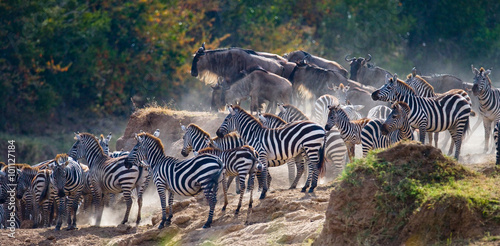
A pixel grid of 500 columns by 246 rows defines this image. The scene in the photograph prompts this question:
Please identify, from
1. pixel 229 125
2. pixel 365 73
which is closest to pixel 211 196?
pixel 229 125

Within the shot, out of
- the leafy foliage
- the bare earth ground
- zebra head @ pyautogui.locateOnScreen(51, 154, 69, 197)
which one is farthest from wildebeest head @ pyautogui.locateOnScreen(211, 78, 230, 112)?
the leafy foliage

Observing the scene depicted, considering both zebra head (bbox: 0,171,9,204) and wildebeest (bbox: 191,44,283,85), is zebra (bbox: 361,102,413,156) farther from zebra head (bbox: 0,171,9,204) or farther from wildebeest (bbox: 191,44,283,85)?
wildebeest (bbox: 191,44,283,85)

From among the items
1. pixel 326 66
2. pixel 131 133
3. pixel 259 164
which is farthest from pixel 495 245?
pixel 326 66

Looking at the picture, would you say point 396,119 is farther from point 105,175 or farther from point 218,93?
point 218,93

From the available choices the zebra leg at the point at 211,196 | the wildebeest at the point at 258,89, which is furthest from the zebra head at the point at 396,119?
the wildebeest at the point at 258,89

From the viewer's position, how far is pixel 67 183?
13594mm

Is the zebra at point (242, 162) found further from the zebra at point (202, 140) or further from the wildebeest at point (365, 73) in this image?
the wildebeest at point (365, 73)

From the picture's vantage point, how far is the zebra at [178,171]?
11.4 meters

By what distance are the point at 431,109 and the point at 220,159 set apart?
529 centimetres

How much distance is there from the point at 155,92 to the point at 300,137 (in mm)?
19224

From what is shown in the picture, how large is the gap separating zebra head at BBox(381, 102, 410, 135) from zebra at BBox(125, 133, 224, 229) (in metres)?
3.30

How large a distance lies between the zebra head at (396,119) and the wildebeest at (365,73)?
11754 millimetres

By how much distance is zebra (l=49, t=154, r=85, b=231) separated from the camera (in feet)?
42.9

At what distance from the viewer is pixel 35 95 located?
1156 inches
